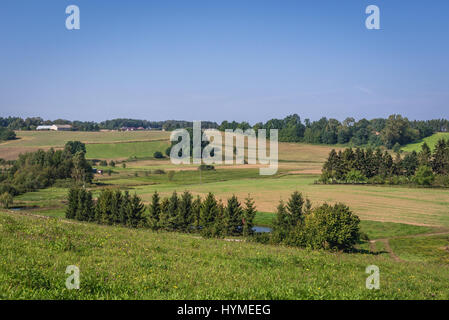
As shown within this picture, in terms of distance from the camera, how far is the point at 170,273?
1284 cm

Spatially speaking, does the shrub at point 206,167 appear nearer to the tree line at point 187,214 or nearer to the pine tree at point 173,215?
the tree line at point 187,214

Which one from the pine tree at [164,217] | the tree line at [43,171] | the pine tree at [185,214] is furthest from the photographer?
the tree line at [43,171]

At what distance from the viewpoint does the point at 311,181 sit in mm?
106438

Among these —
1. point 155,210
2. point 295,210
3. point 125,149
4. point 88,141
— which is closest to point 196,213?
point 155,210

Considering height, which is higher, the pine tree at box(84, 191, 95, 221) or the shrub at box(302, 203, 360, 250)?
the shrub at box(302, 203, 360, 250)

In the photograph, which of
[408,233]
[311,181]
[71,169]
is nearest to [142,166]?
[71,169]

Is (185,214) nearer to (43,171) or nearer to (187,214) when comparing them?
(187,214)

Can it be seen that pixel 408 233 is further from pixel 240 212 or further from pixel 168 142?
pixel 168 142

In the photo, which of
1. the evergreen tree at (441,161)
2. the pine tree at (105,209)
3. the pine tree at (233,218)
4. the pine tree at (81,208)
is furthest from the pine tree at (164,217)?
the evergreen tree at (441,161)

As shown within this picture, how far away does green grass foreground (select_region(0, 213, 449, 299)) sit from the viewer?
33.9 ft

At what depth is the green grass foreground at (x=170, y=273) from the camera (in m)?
10.3

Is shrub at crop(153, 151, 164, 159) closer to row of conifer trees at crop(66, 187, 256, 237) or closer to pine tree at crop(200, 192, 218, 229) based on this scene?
row of conifer trees at crop(66, 187, 256, 237)

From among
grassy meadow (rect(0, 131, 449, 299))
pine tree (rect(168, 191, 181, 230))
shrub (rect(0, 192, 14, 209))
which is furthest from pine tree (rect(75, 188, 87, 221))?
grassy meadow (rect(0, 131, 449, 299))
